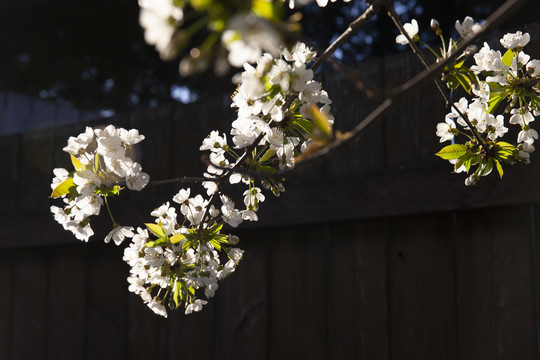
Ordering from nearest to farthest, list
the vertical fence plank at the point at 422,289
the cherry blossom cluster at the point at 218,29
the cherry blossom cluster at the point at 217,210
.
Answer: the cherry blossom cluster at the point at 218,29 < the cherry blossom cluster at the point at 217,210 < the vertical fence plank at the point at 422,289

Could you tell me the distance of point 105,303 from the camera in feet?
8.75

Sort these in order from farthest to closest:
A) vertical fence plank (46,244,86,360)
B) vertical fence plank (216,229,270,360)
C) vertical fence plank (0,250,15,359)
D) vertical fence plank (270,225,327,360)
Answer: vertical fence plank (0,250,15,359), vertical fence plank (46,244,86,360), vertical fence plank (216,229,270,360), vertical fence plank (270,225,327,360)

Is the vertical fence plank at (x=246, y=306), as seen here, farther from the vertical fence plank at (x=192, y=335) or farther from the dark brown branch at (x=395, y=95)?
the dark brown branch at (x=395, y=95)

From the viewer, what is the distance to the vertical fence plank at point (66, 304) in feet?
9.01

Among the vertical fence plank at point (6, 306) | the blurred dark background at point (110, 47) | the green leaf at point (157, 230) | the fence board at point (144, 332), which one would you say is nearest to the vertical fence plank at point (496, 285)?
the green leaf at point (157, 230)

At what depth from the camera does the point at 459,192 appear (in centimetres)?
186

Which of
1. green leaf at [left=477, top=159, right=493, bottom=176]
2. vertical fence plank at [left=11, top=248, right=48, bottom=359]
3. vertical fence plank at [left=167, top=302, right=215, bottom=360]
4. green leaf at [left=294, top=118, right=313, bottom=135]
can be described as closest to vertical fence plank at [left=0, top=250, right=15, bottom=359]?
vertical fence plank at [left=11, top=248, right=48, bottom=359]

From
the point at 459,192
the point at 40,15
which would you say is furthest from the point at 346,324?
the point at 40,15

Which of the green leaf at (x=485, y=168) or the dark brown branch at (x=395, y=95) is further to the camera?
the green leaf at (x=485, y=168)

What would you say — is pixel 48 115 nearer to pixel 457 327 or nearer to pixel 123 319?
pixel 123 319

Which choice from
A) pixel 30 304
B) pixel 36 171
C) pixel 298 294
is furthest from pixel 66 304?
pixel 298 294

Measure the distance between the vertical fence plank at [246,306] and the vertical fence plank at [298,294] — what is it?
0.15ft

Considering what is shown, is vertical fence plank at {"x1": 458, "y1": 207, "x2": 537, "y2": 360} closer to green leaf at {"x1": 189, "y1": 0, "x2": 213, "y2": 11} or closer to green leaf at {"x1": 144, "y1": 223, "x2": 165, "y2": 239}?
green leaf at {"x1": 144, "y1": 223, "x2": 165, "y2": 239}

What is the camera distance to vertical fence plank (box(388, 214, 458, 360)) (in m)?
1.87
